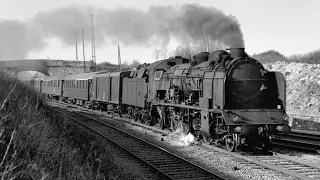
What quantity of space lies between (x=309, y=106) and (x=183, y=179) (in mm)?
21673

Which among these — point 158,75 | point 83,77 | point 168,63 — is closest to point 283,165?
point 158,75

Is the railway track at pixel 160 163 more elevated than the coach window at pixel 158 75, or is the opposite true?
the coach window at pixel 158 75

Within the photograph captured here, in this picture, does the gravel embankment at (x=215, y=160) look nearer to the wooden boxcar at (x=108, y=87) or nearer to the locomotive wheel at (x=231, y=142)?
the locomotive wheel at (x=231, y=142)

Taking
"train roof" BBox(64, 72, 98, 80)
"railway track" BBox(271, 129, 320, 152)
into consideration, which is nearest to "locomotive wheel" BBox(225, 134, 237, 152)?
"railway track" BBox(271, 129, 320, 152)

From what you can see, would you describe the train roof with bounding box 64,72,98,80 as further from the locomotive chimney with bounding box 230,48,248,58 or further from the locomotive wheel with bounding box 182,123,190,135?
the locomotive chimney with bounding box 230,48,248,58

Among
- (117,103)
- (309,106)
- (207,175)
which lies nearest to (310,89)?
(309,106)

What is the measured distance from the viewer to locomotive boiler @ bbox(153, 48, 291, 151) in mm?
11547

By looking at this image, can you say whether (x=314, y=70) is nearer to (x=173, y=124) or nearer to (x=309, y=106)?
(x=309, y=106)

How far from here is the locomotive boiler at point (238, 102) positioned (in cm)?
1155

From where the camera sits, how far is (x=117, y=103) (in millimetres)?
25047

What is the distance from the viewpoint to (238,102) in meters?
12.1

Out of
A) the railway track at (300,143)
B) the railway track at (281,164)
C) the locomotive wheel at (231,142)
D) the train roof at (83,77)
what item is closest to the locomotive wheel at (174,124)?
the locomotive wheel at (231,142)

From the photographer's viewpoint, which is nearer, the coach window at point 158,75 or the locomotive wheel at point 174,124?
the locomotive wheel at point 174,124

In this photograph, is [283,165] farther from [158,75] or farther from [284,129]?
[158,75]
